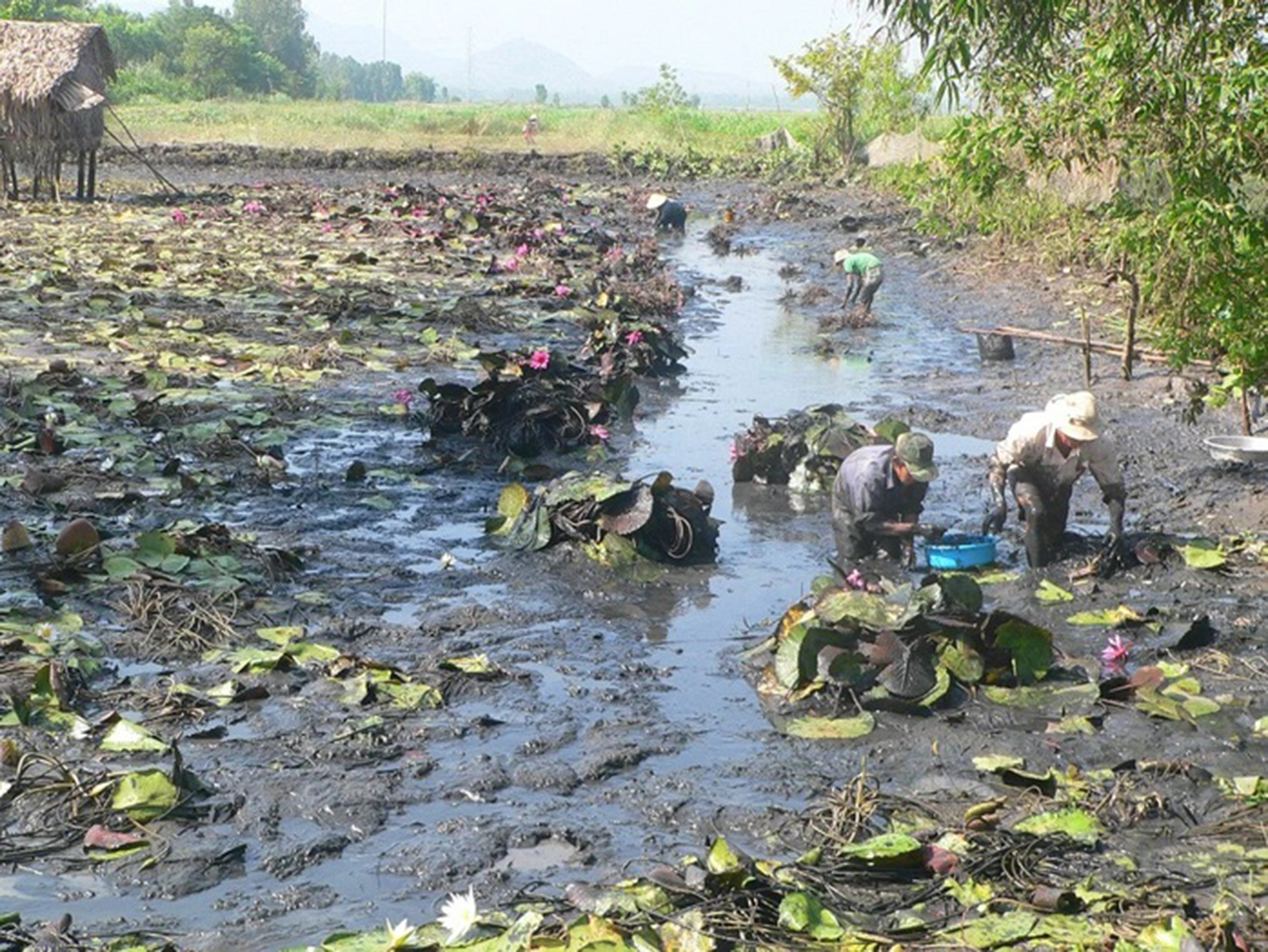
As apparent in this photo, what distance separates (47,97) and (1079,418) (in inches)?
834

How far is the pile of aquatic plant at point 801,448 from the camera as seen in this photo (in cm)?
974

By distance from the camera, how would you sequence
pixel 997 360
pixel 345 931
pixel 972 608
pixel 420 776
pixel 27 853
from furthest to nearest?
pixel 997 360 → pixel 972 608 → pixel 420 776 → pixel 27 853 → pixel 345 931

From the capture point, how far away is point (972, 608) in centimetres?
679

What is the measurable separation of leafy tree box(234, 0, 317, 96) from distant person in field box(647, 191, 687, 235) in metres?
79.8

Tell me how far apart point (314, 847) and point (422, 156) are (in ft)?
119

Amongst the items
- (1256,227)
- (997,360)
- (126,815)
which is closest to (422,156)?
(997,360)

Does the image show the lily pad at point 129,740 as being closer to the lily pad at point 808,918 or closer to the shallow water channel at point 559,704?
the shallow water channel at point 559,704

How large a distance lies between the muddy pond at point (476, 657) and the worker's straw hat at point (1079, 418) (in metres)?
0.84

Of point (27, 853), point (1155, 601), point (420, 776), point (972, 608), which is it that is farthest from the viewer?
point (1155, 601)

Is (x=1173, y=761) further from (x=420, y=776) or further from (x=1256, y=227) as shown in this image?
(x=1256, y=227)

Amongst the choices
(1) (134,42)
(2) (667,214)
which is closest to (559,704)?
(2) (667,214)

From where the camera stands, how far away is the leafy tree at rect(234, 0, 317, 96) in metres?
110

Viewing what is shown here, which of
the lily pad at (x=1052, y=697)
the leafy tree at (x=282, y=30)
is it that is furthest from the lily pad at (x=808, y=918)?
the leafy tree at (x=282, y=30)

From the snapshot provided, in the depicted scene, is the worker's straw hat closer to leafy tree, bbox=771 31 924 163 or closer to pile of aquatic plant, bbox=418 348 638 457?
pile of aquatic plant, bbox=418 348 638 457
